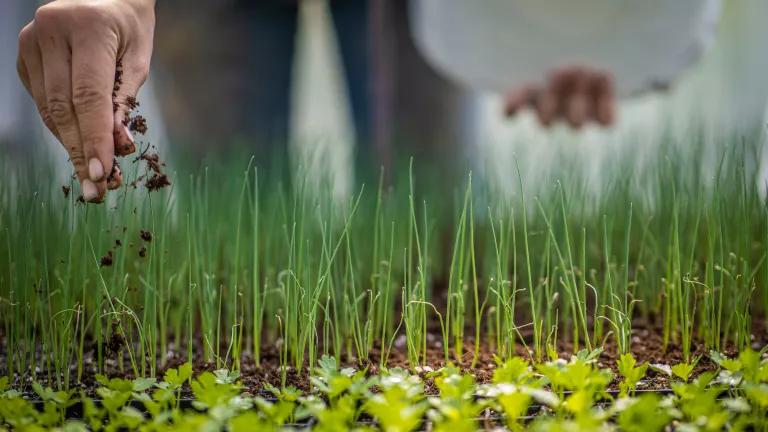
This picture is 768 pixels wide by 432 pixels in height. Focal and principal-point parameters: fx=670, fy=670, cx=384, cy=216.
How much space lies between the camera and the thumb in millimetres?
884

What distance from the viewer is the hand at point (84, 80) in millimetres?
837

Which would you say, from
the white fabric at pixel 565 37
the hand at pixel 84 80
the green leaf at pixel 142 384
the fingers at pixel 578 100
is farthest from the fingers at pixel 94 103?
the fingers at pixel 578 100

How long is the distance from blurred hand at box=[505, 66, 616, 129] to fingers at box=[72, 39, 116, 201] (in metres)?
1.69

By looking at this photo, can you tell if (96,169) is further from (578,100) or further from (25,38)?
(578,100)

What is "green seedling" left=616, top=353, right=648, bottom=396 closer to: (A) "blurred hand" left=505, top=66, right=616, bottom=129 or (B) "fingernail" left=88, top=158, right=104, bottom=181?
(B) "fingernail" left=88, top=158, right=104, bottom=181

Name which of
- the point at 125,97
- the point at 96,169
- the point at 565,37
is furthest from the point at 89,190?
the point at 565,37

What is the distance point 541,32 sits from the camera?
2.21 meters

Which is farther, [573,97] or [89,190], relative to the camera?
[573,97]

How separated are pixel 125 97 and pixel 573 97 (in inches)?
66.8

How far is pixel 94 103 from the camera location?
32.8 inches

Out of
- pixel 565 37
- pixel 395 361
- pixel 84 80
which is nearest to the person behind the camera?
pixel 84 80

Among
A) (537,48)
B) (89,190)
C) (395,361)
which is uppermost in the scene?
(537,48)

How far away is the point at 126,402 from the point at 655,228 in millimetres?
1071

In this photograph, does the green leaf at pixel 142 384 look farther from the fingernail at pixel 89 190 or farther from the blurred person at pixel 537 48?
the blurred person at pixel 537 48
